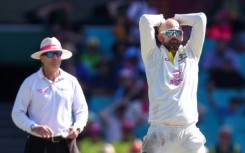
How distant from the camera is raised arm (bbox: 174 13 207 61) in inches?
404

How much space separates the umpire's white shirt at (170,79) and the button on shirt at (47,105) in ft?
3.19

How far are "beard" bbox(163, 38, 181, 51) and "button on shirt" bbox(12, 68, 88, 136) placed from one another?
3.83ft

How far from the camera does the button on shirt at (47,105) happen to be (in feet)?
34.3

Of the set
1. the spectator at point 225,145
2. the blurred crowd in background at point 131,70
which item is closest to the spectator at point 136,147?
the blurred crowd in background at point 131,70

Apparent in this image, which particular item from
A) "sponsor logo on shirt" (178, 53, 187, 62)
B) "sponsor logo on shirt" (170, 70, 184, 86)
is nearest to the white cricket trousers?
"sponsor logo on shirt" (170, 70, 184, 86)

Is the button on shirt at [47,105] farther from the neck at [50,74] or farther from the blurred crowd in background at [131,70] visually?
the blurred crowd in background at [131,70]

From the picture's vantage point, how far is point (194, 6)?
61.3ft

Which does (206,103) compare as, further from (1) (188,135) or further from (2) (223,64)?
(1) (188,135)

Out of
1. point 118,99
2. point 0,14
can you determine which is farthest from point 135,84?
point 0,14

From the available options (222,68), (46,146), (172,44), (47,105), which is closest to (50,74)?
(47,105)

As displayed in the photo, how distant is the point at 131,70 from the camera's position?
655 inches

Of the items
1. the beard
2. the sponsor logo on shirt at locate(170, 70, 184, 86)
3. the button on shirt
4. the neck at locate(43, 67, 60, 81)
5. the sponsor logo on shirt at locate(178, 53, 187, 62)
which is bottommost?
the button on shirt

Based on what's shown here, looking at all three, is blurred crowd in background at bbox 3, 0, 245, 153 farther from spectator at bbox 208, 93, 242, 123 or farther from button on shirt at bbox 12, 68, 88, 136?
button on shirt at bbox 12, 68, 88, 136

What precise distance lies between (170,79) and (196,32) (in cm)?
63
